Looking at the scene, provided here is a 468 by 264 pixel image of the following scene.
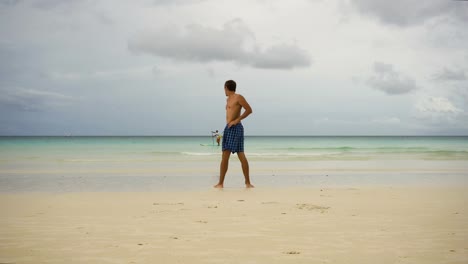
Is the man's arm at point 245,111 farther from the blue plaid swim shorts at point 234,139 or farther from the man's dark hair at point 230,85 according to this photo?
the man's dark hair at point 230,85

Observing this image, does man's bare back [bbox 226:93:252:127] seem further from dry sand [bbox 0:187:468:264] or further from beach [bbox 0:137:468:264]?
dry sand [bbox 0:187:468:264]

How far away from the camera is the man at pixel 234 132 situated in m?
7.61

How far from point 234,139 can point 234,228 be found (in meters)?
3.52

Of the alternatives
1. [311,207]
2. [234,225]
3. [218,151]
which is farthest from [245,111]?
[218,151]

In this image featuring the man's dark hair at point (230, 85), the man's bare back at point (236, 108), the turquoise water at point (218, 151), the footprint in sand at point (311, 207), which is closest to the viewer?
the footprint in sand at point (311, 207)

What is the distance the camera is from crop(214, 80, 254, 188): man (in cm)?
761

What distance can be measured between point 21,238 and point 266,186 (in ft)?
15.8

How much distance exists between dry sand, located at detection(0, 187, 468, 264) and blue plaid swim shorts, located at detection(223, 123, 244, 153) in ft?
3.99

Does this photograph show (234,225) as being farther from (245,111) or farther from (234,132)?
(245,111)

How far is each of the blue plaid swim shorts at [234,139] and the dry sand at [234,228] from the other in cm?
122

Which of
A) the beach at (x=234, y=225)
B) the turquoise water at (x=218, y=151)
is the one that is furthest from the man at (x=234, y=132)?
the turquoise water at (x=218, y=151)

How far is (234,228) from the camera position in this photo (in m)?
4.19

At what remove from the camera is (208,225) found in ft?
14.2

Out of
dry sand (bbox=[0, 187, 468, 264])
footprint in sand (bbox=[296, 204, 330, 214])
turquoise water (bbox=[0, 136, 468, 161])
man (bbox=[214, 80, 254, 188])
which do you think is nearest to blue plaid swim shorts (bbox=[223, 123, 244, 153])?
man (bbox=[214, 80, 254, 188])
